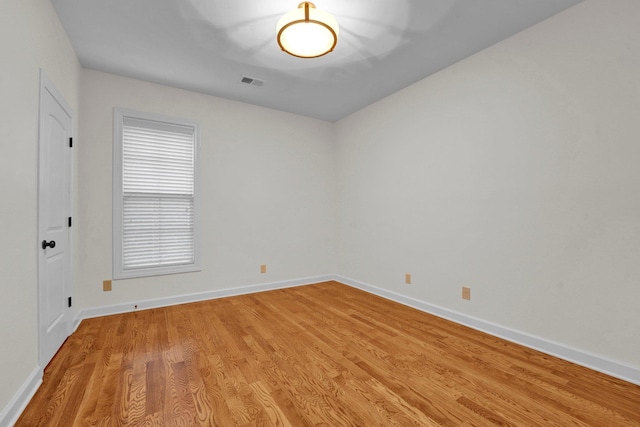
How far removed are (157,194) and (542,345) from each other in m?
4.32

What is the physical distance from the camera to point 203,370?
2092 mm

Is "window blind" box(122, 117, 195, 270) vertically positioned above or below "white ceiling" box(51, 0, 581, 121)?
below

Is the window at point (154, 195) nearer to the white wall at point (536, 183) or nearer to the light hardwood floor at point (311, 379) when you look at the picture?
the light hardwood floor at point (311, 379)

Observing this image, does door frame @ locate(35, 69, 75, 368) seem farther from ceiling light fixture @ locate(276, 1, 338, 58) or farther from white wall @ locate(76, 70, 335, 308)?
ceiling light fixture @ locate(276, 1, 338, 58)

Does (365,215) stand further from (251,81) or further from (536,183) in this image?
(251,81)

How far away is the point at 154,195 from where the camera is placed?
11.7 ft

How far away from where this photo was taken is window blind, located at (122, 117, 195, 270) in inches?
135

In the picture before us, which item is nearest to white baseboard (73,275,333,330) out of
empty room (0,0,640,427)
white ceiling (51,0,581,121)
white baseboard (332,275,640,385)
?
empty room (0,0,640,427)

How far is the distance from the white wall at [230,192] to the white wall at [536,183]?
155 centimetres

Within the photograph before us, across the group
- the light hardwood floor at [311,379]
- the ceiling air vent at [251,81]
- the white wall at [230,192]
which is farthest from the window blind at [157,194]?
the ceiling air vent at [251,81]

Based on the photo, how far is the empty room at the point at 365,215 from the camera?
1.76 meters

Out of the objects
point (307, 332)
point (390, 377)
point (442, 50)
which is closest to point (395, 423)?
point (390, 377)

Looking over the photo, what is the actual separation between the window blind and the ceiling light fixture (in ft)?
7.13

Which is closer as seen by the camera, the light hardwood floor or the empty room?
the light hardwood floor
